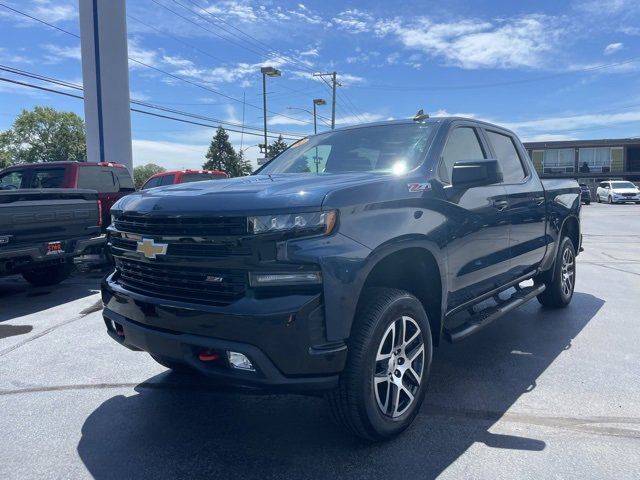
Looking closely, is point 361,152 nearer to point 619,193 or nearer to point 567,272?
point 567,272

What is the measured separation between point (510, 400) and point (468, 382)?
0.40 meters

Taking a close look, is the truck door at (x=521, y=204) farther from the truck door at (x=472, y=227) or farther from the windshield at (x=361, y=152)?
the windshield at (x=361, y=152)

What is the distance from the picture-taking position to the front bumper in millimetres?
2541

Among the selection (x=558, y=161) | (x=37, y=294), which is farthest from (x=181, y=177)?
(x=558, y=161)

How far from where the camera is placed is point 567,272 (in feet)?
20.6

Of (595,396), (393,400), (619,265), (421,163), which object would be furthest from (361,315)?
(619,265)

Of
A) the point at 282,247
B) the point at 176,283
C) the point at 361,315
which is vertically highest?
the point at 282,247

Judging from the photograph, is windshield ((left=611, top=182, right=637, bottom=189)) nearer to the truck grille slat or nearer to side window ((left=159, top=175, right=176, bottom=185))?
side window ((left=159, top=175, right=176, bottom=185))

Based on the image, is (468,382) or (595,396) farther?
A: (468,382)

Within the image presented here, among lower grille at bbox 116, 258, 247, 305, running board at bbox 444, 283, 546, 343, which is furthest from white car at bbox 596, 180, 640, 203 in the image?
lower grille at bbox 116, 258, 247, 305

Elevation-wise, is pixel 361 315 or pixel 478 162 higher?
pixel 478 162

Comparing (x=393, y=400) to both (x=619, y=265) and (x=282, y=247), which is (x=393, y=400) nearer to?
(x=282, y=247)

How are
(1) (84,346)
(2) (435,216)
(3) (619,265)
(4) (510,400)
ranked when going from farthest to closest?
(3) (619,265) → (1) (84,346) → (4) (510,400) → (2) (435,216)

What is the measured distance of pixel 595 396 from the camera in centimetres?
371
